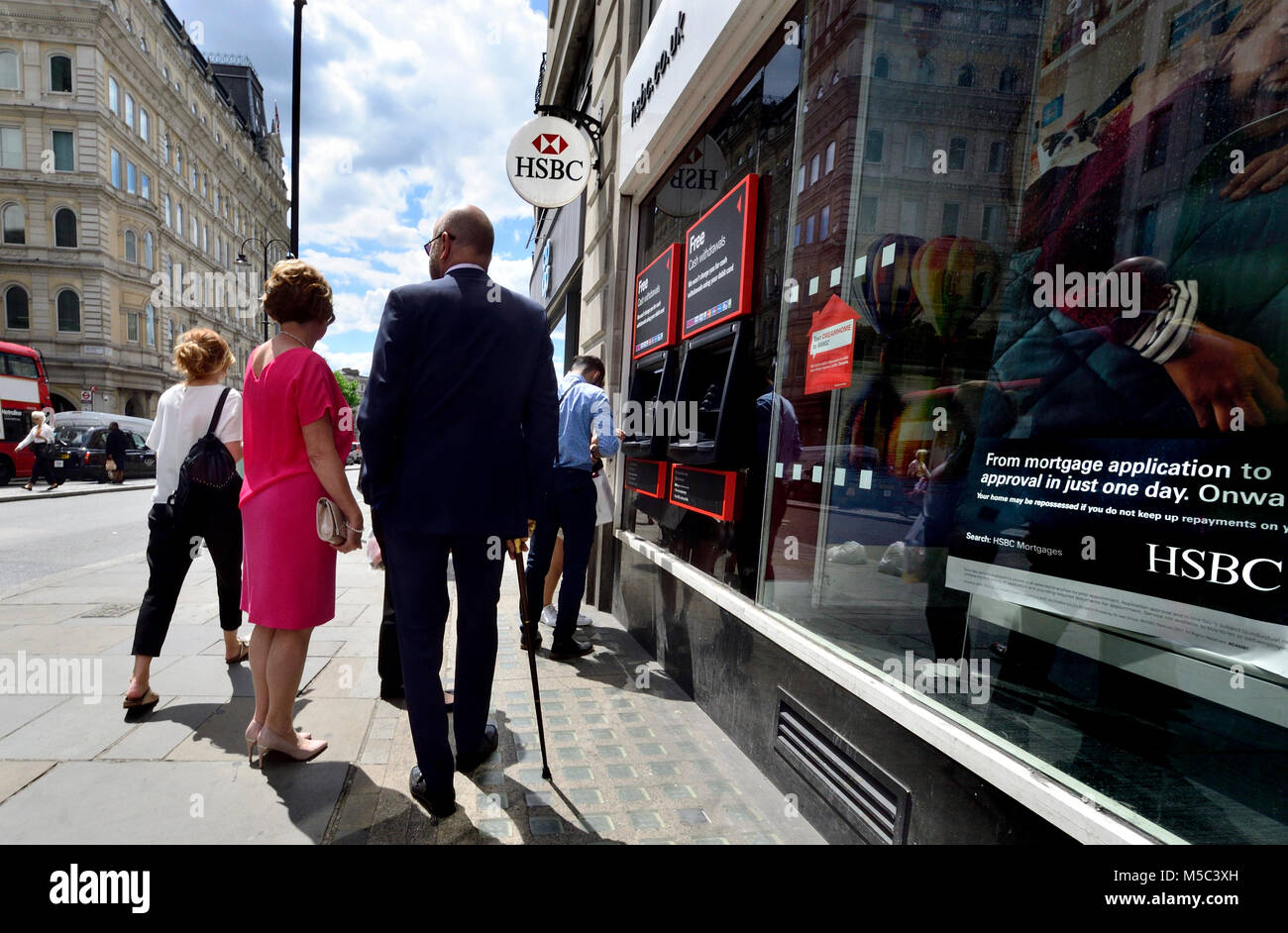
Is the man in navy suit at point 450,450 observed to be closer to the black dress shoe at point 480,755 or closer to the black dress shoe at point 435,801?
the black dress shoe at point 435,801

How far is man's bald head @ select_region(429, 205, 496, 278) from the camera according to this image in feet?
8.18

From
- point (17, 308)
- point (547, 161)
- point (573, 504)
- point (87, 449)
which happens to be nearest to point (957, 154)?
point (573, 504)

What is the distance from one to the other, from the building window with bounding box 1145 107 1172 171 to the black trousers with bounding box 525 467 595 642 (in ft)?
10.1

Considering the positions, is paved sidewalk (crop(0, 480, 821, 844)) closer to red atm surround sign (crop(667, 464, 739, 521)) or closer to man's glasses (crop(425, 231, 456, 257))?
red atm surround sign (crop(667, 464, 739, 521))

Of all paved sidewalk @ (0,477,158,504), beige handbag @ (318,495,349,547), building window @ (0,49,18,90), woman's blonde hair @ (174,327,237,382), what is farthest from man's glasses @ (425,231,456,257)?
building window @ (0,49,18,90)

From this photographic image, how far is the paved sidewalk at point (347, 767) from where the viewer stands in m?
2.26

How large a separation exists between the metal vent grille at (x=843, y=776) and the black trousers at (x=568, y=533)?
5.85ft

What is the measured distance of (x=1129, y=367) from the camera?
5.82ft

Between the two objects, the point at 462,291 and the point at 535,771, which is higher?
the point at 462,291

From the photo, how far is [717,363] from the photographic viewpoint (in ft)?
12.7

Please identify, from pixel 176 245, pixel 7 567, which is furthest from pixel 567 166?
pixel 176 245

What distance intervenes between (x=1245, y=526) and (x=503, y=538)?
207cm

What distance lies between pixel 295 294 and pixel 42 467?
1999cm
